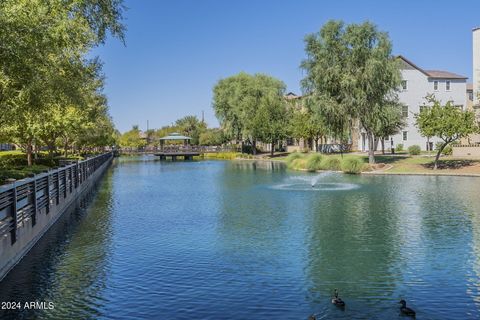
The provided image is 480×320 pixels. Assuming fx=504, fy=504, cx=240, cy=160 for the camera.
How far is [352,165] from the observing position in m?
54.7

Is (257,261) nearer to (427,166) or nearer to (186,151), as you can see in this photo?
(427,166)

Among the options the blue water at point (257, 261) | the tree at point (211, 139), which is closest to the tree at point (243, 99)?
the tree at point (211, 139)

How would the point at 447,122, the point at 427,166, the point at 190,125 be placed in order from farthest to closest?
the point at 190,125
the point at 427,166
the point at 447,122

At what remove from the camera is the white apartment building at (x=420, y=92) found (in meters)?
80.5

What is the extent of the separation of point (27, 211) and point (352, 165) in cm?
4199

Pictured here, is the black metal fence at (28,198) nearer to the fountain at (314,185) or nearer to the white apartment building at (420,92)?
the fountain at (314,185)

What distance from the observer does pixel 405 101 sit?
80812 millimetres

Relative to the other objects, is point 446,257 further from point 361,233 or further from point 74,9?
point 74,9

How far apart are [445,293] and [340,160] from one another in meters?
45.5

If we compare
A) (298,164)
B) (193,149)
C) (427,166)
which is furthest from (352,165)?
(193,149)

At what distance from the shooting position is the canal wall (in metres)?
14.4

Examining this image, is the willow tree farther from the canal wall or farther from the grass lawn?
the canal wall

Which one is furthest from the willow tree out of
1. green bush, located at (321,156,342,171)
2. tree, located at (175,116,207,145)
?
tree, located at (175,116,207,145)

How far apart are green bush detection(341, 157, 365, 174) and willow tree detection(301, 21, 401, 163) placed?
412cm
